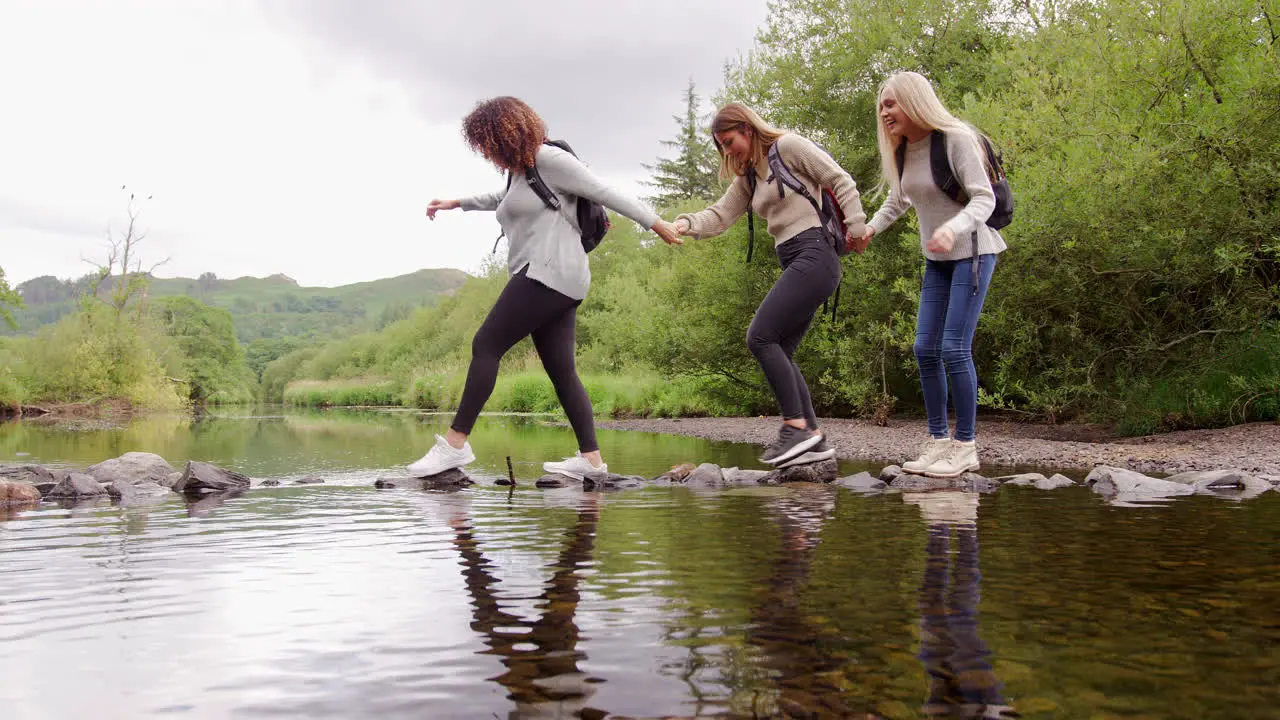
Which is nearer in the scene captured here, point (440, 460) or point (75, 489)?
point (75, 489)

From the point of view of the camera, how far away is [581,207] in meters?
6.39

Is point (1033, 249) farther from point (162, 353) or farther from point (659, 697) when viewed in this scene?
point (162, 353)

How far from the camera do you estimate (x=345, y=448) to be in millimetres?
11641

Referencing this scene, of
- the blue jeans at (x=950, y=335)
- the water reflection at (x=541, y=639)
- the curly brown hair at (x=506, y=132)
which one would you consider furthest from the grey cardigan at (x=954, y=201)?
the water reflection at (x=541, y=639)

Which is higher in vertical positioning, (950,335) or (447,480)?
(950,335)

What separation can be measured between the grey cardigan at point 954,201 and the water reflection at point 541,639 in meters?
3.38

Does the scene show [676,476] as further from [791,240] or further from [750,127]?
[750,127]

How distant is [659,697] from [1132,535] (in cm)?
281

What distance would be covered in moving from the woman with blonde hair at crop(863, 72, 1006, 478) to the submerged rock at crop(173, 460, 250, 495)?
4.52m

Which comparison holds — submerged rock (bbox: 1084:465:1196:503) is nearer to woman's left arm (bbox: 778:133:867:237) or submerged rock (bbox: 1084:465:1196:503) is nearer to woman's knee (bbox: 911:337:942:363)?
woman's knee (bbox: 911:337:942:363)

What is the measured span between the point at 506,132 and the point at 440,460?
222 centimetres

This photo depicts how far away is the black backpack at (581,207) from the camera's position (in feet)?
20.3

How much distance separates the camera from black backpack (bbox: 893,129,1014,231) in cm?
602

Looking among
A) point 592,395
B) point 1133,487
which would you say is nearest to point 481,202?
point 1133,487
